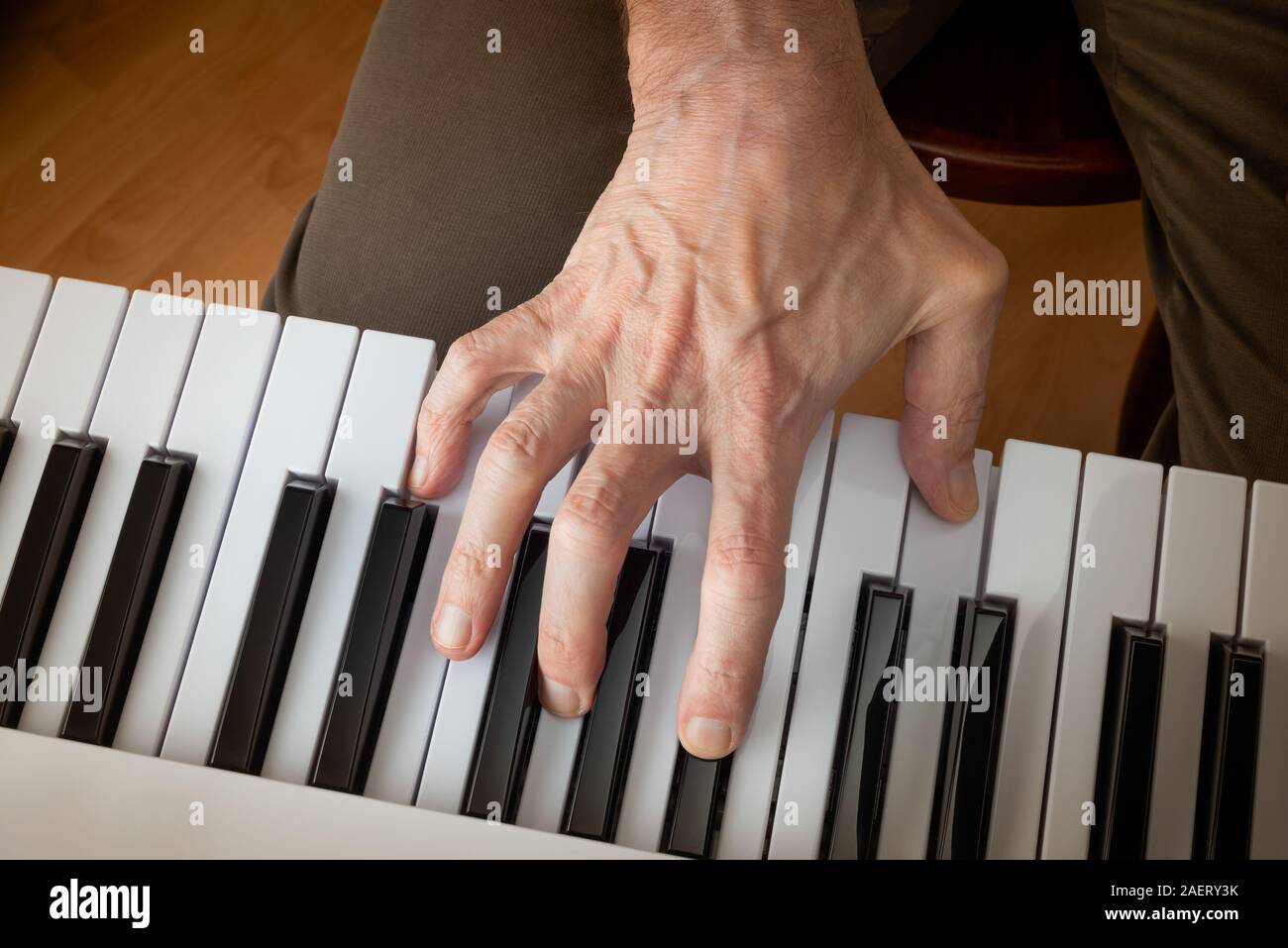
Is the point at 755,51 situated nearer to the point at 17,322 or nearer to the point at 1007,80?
the point at 1007,80

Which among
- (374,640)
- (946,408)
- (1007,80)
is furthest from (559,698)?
(1007,80)

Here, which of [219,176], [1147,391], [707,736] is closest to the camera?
[707,736]

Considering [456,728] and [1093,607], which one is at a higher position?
[1093,607]

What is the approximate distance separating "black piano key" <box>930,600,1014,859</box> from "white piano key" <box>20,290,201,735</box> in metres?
0.63

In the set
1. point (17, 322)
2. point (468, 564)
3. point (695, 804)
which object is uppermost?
point (17, 322)

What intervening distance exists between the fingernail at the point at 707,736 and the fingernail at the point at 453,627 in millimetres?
169

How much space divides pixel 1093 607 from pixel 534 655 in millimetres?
410

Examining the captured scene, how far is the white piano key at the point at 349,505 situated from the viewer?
65cm

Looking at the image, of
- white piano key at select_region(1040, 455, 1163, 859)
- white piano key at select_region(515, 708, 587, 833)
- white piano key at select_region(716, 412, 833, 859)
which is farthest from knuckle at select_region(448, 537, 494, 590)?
white piano key at select_region(1040, 455, 1163, 859)

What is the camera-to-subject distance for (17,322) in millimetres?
723

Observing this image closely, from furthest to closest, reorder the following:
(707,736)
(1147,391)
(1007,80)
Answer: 1. (1147,391)
2. (1007,80)
3. (707,736)

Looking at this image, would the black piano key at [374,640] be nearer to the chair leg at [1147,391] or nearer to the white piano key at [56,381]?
the white piano key at [56,381]

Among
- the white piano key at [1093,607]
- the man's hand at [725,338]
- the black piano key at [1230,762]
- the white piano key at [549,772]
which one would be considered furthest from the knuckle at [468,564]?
the black piano key at [1230,762]
